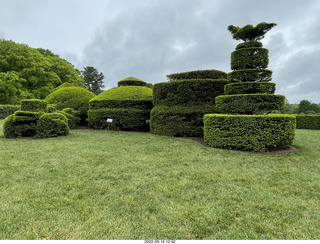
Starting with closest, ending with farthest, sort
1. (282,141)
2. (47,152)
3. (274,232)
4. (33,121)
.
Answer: (274,232), (47,152), (282,141), (33,121)

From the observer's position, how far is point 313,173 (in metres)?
3.62

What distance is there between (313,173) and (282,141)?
184cm

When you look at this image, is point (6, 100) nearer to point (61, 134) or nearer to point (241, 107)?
point (61, 134)

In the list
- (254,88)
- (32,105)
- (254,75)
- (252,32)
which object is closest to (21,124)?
(32,105)

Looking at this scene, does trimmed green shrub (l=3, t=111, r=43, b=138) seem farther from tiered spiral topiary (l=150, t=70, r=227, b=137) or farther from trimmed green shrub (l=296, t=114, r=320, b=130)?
trimmed green shrub (l=296, t=114, r=320, b=130)

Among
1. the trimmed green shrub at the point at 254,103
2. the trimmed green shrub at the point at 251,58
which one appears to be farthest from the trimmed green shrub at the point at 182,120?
the trimmed green shrub at the point at 251,58

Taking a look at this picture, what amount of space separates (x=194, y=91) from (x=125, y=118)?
427 centimetres

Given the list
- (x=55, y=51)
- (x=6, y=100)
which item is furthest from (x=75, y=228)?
(x=55, y=51)

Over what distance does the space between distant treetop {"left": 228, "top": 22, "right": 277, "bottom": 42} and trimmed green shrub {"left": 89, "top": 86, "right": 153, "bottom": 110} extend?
5.56 metres

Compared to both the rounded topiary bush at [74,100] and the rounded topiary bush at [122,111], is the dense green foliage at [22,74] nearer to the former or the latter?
the rounded topiary bush at [74,100]

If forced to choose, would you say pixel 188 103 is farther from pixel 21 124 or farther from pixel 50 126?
pixel 21 124

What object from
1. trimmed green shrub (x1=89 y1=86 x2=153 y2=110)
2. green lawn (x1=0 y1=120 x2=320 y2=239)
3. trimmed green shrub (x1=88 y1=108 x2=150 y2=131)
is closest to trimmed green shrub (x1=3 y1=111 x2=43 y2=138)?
green lawn (x1=0 y1=120 x2=320 y2=239)

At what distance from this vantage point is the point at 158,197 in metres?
2.57

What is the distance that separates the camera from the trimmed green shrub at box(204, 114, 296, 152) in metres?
5.17
